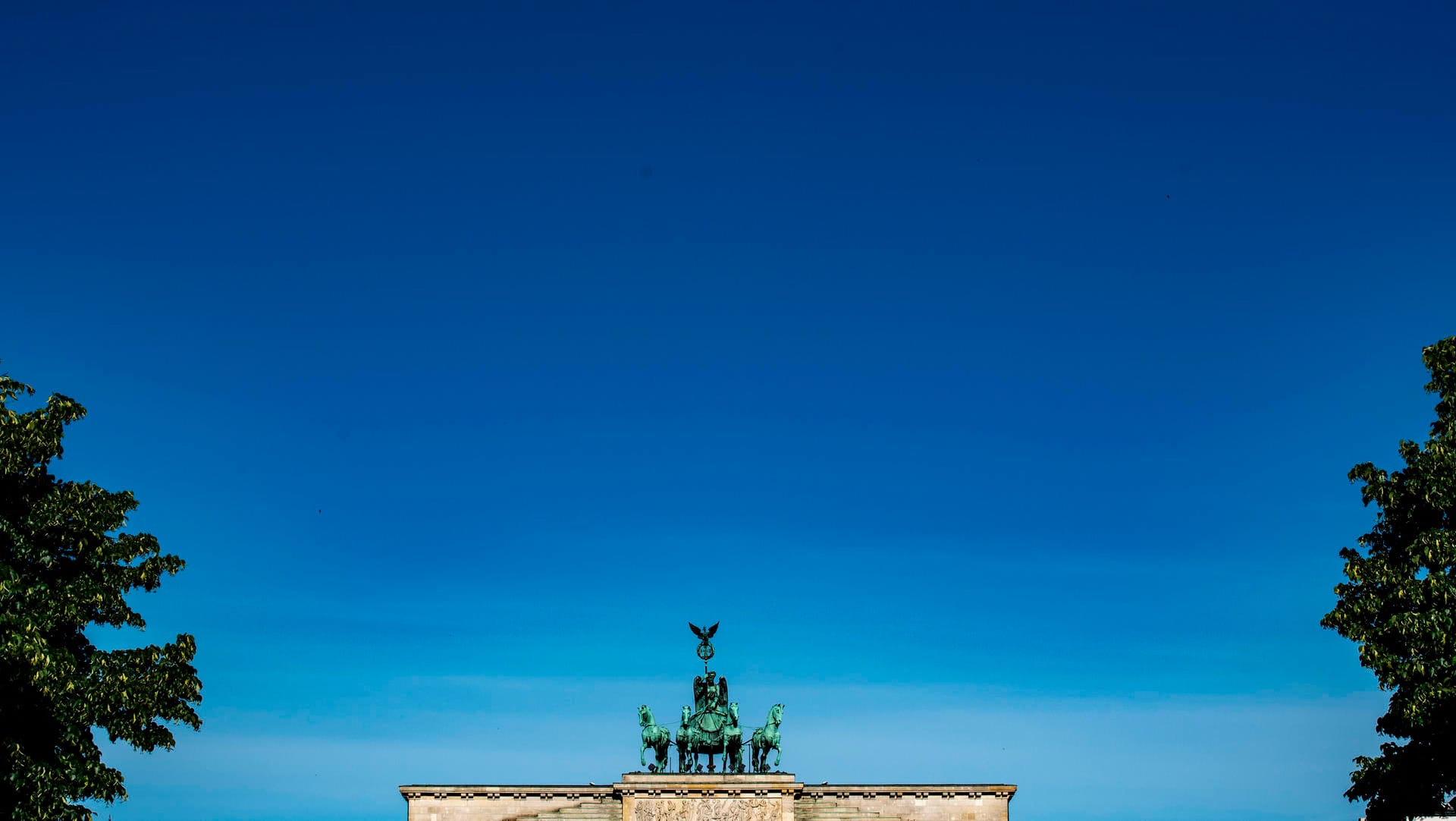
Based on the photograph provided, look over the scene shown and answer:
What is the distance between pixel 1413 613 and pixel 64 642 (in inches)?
1462

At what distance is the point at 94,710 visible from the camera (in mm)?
37188

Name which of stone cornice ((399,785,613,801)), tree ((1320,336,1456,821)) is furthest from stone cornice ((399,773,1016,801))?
tree ((1320,336,1456,821))

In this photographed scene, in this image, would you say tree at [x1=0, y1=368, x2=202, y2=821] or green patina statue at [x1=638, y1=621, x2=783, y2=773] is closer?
tree at [x1=0, y1=368, x2=202, y2=821]

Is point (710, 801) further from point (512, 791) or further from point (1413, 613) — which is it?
point (1413, 613)

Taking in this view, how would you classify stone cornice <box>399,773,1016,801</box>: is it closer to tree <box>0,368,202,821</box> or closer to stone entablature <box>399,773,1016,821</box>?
stone entablature <box>399,773,1016,821</box>

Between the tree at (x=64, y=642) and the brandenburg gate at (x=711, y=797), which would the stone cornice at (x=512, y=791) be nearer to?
the brandenburg gate at (x=711, y=797)

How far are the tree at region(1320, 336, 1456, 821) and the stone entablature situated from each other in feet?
88.6

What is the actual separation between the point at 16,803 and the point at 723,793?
120 ft

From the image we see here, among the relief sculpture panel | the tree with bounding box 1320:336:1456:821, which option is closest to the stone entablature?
the relief sculpture panel

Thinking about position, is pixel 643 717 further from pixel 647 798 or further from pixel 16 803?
pixel 16 803

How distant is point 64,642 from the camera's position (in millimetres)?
38125

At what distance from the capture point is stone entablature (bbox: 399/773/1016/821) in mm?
66000

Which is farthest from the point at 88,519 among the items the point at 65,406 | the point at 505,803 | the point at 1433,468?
the point at 1433,468

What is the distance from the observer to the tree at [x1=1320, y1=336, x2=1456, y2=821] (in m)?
37.8
